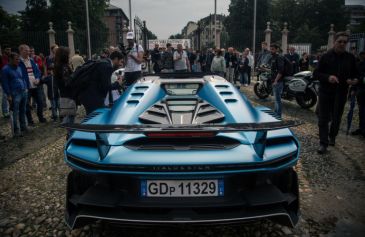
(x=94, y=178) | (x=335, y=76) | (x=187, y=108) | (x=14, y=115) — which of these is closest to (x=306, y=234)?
(x=187, y=108)

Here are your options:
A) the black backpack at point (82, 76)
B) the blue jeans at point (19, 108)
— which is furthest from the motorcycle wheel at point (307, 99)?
the blue jeans at point (19, 108)

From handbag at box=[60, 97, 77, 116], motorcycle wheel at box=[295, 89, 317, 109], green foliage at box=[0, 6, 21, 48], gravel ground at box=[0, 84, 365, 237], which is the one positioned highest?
green foliage at box=[0, 6, 21, 48]

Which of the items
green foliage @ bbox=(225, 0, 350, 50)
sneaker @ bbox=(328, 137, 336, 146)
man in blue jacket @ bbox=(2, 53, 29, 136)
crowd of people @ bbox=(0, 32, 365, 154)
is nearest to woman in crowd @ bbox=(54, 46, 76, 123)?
crowd of people @ bbox=(0, 32, 365, 154)

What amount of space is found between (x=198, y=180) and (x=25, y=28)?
5965 centimetres

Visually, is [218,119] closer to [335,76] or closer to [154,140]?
[154,140]

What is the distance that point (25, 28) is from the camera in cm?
5284

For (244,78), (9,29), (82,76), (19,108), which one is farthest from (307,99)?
(9,29)

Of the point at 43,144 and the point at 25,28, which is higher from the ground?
the point at 25,28

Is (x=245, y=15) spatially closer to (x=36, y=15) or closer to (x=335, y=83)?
(x=36, y=15)

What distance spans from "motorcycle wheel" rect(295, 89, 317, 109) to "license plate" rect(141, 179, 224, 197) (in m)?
8.49

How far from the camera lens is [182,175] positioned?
2.06 meters

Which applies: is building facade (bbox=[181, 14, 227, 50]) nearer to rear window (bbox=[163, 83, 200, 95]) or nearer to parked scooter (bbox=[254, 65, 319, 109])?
parked scooter (bbox=[254, 65, 319, 109])

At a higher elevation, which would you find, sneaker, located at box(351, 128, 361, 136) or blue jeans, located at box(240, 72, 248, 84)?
blue jeans, located at box(240, 72, 248, 84)

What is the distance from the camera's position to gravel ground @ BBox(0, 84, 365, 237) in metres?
2.79
